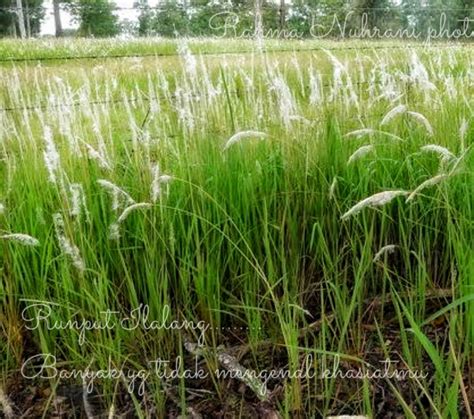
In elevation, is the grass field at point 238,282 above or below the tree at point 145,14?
below

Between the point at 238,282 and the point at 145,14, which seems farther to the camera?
the point at 145,14

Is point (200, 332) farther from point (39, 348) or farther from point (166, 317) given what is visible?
point (39, 348)

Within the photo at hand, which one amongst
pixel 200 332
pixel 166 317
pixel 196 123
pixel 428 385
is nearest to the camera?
pixel 428 385

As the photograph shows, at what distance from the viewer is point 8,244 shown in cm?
170

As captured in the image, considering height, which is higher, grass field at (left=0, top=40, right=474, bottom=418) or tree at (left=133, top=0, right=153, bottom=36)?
tree at (left=133, top=0, right=153, bottom=36)

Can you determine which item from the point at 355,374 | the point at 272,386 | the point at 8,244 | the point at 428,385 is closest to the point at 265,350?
the point at 272,386

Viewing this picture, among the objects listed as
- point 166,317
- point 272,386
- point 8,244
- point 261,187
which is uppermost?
point 261,187

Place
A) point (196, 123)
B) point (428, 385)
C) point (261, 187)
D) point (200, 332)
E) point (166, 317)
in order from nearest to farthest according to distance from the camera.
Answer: point (428, 385) → point (166, 317) → point (200, 332) → point (261, 187) → point (196, 123)

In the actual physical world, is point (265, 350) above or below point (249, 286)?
below

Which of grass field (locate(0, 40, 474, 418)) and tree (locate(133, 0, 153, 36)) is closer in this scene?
grass field (locate(0, 40, 474, 418))

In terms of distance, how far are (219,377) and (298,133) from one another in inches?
32.7

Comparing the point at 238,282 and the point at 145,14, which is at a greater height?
the point at 145,14

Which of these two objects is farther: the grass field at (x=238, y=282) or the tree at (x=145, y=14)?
the tree at (x=145, y=14)

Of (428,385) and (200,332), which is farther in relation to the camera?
(200,332)
